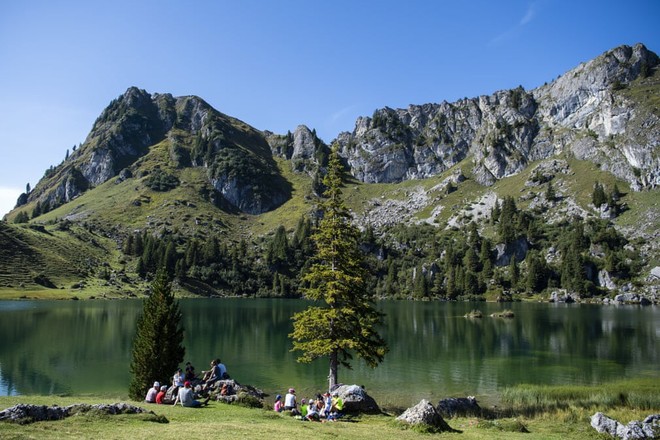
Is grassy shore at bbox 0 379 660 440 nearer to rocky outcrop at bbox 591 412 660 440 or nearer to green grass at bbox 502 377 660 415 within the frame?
green grass at bbox 502 377 660 415

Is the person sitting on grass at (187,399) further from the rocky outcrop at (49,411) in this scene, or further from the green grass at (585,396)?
the green grass at (585,396)

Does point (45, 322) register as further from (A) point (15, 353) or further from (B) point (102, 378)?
(B) point (102, 378)

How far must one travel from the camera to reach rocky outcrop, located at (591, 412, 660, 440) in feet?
80.5

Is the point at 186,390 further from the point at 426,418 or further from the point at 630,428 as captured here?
the point at 630,428

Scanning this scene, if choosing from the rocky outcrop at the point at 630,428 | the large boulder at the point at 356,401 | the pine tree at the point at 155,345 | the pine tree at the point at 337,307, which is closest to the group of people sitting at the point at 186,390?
the pine tree at the point at 155,345

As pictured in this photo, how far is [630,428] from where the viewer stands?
25.1 meters

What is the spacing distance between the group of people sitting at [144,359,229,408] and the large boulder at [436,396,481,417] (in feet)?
57.8

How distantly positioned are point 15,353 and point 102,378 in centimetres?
2259

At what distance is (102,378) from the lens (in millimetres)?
50844

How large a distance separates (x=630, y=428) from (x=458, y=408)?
1343cm

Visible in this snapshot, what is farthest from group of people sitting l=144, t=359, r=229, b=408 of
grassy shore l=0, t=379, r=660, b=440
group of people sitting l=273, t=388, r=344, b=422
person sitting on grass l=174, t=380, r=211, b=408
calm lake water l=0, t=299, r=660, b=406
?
calm lake water l=0, t=299, r=660, b=406

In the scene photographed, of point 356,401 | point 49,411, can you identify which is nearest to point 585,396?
point 356,401

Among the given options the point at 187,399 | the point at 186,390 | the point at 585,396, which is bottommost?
the point at 585,396

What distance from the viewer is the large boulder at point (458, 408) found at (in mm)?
35469
